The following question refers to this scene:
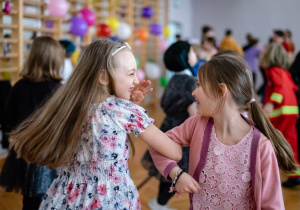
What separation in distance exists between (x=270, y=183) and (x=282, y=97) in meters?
2.15

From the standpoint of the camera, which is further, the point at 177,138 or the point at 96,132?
the point at 177,138

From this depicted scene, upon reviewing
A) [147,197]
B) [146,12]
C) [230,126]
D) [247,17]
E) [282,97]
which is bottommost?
[147,197]

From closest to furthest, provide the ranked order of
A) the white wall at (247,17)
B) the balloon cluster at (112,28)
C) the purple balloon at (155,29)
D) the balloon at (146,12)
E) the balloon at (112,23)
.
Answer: the balloon cluster at (112,28), the balloon at (112,23), the balloon at (146,12), the purple balloon at (155,29), the white wall at (247,17)

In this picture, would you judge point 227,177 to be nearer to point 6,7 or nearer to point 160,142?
point 160,142

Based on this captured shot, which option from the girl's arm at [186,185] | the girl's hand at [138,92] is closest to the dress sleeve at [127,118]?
the girl's hand at [138,92]

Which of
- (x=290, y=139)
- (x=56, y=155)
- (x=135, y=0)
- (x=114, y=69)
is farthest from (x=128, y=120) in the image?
(x=135, y=0)

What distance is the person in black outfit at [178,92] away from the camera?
2.49 m

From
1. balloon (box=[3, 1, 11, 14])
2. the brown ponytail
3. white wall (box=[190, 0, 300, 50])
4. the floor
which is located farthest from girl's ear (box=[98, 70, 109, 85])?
Result: white wall (box=[190, 0, 300, 50])

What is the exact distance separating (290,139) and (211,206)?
7.60ft

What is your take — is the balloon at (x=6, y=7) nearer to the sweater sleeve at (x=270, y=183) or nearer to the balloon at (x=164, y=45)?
the sweater sleeve at (x=270, y=183)

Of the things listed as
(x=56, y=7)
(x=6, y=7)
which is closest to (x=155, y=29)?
(x=56, y=7)

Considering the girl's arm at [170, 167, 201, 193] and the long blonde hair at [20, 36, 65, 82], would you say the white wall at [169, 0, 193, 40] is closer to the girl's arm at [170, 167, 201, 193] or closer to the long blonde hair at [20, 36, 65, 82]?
the long blonde hair at [20, 36, 65, 82]

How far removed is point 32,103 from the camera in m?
2.18

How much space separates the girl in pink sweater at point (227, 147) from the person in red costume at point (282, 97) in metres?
1.92
